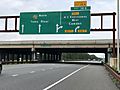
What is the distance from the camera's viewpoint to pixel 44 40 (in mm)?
81938

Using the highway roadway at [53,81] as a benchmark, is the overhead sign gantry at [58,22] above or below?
above

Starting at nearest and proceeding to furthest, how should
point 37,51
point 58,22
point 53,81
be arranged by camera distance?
point 53,81, point 58,22, point 37,51

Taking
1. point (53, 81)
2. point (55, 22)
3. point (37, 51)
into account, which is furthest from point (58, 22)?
point (37, 51)

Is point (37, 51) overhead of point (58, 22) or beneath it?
beneath

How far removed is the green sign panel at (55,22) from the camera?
4081 centimetres

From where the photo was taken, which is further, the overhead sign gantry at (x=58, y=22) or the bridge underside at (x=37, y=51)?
the bridge underside at (x=37, y=51)

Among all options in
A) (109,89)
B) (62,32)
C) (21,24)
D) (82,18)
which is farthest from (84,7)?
(109,89)

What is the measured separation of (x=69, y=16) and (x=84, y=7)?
2.10m

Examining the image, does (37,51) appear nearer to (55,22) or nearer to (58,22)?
(55,22)

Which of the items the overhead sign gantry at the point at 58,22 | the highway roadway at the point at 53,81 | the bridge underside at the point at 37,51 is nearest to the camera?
the highway roadway at the point at 53,81

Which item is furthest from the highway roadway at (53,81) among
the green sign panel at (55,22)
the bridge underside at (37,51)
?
the bridge underside at (37,51)

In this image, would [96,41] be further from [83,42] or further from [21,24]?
[21,24]

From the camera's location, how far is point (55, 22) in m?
41.3

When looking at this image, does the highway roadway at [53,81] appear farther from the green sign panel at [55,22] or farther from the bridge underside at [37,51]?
the bridge underside at [37,51]
